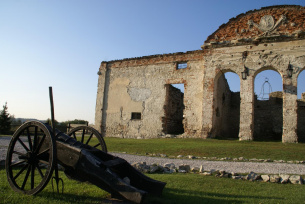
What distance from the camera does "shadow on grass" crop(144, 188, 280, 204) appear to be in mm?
3664

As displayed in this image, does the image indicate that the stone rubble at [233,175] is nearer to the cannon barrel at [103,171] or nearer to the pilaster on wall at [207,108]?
the cannon barrel at [103,171]

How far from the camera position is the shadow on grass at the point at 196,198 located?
3.66 m

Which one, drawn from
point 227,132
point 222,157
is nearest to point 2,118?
point 227,132

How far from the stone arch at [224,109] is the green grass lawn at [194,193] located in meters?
12.7

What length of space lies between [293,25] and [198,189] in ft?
49.1

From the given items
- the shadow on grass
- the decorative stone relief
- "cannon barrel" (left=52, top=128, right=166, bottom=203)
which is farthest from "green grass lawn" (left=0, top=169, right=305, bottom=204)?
the decorative stone relief

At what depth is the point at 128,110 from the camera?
68.7 feet

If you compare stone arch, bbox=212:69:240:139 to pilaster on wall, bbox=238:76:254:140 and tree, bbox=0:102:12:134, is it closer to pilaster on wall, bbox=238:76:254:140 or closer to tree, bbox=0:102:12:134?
pilaster on wall, bbox=238:76:254:140

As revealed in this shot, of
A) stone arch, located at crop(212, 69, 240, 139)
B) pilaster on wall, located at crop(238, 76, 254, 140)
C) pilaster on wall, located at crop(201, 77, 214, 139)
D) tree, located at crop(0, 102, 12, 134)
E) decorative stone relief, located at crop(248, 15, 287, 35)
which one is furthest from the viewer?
tree, located at crop(0, 102, 12, 134)

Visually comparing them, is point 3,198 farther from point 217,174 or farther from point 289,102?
point 289,102

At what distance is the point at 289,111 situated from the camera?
15.4m

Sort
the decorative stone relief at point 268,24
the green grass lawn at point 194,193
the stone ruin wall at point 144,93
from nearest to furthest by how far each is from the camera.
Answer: the green grass lawn at point 194,193
the decorative stone relief at point 268,24
the stone ruin wall at point 144,93

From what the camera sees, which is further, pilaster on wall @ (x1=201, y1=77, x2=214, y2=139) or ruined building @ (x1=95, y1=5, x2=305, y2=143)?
pilaster on wall @ (x1=201, y1=77, x2=214, y2=139)

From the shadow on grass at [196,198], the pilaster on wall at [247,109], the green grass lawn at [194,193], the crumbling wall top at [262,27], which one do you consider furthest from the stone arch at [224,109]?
the shadow on grass at [196,198]
